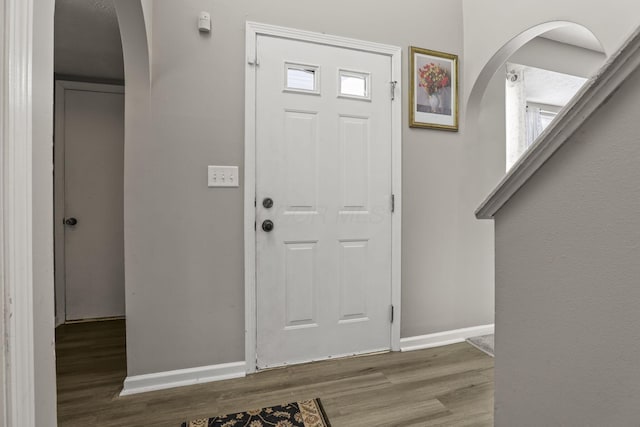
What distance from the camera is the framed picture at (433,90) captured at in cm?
230

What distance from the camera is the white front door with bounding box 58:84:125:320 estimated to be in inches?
117

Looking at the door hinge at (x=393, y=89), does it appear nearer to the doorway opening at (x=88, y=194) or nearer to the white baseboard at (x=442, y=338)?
the white baseboard at (x=442, y=338)

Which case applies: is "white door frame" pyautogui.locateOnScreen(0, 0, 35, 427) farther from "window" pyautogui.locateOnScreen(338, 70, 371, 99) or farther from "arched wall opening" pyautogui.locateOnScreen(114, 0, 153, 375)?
"window" pyautogui.locateOnScreen(338, 70, 371, 99)

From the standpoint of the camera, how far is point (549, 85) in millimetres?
3707

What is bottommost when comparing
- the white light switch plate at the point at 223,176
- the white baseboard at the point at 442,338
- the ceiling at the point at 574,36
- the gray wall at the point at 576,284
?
the white baseboard at the point at 442,338

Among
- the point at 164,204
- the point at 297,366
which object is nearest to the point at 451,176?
the point at 297,366

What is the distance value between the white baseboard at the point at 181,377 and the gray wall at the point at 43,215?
1.16m

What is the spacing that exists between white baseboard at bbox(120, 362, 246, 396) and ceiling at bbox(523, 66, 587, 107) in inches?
157

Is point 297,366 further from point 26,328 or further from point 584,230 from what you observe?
point 584,230

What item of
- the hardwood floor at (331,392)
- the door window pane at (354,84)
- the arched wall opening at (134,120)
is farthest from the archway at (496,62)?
the arched wall opening at (134,120)

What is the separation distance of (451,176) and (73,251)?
3520mm

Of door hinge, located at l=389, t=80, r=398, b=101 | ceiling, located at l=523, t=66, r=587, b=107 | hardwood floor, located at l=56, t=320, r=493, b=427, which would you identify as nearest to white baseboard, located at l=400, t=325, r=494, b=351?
hardwood floor, located at l=56, t=320, r=493, b=427

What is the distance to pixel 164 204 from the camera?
1.83 meters

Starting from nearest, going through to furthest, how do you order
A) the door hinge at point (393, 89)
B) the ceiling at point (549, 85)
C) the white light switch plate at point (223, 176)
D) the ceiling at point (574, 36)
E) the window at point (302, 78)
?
1. the white light switch plate at point (223, 176)
2. the window at point (302, 78)
3. the door hinge at point (393, 89)
4. the ceiling at point (574, 36)
5. the ceiling at point (549, 85)
